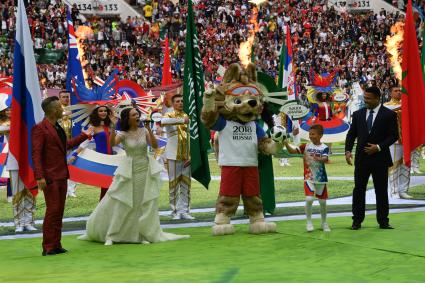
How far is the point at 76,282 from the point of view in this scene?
812 cm

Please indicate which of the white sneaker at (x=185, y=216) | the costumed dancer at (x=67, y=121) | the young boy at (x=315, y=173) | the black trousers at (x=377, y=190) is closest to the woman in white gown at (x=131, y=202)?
the young boy at (x=315, y=173)

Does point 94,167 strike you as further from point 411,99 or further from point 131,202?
point 411,99

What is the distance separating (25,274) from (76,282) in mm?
753

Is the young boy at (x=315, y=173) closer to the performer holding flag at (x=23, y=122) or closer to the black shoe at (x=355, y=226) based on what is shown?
the black shoe at (x=355, y=226)

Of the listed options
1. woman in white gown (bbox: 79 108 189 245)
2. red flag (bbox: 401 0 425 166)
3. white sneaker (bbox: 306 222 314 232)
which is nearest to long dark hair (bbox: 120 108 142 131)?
woman in white gown (bbox: 79 108 189 245)

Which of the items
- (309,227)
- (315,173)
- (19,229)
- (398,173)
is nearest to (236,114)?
(315,173)

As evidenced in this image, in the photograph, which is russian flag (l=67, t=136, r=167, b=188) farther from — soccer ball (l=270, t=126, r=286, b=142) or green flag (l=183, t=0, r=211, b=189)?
soccer ball (l=270, t=126, r=286, b=142)

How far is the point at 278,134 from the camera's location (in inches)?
435

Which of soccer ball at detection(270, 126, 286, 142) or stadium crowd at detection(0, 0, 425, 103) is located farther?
stadium crowd at detection(0, 0, 425, 103)

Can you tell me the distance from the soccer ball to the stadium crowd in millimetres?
23261

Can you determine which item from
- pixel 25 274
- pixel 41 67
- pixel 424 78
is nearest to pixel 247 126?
pixel 25 274

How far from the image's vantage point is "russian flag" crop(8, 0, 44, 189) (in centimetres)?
1149

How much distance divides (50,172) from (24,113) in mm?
1950

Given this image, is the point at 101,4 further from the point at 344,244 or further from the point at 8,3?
the point at 344,244
